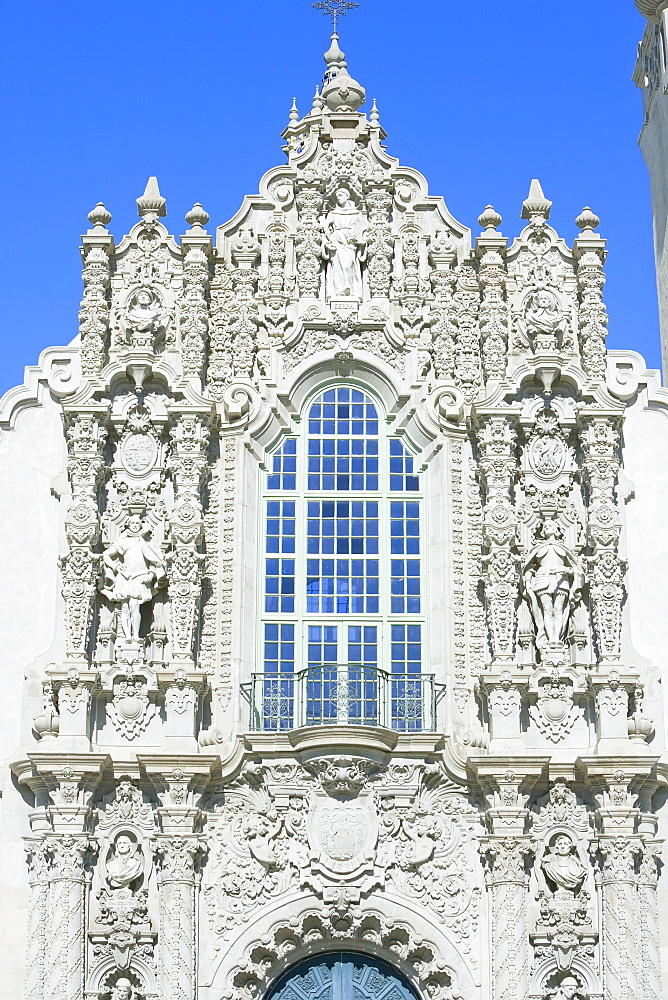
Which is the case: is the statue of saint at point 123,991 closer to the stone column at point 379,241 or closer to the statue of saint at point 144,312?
the statue of saint at point 144,312

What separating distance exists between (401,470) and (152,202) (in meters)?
5.33

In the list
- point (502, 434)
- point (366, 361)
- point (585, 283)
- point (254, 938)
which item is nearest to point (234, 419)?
point (366, 361)

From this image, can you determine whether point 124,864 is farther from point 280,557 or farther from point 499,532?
point 499,532

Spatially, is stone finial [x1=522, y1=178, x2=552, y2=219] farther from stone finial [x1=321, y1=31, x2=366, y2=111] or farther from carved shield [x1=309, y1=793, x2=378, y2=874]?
carved shield [x1=309, y1=793, x2=378, y2=874]

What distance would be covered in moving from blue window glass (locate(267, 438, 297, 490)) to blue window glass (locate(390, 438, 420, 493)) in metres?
1.40

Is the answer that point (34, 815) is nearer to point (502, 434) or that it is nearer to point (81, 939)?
point (81, 939)

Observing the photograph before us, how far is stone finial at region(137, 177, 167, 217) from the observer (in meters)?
25.8

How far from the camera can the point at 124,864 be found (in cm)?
2281

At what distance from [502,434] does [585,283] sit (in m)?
2.76

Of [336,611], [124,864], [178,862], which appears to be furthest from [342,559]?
[124,864]

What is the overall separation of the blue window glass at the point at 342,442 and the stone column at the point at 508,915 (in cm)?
554

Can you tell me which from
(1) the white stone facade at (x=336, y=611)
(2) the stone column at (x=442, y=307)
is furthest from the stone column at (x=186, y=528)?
(2) the stone column at (x=442, y=307)

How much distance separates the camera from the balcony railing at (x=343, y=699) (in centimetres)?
2377

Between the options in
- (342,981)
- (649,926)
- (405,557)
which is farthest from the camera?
(405,557)
